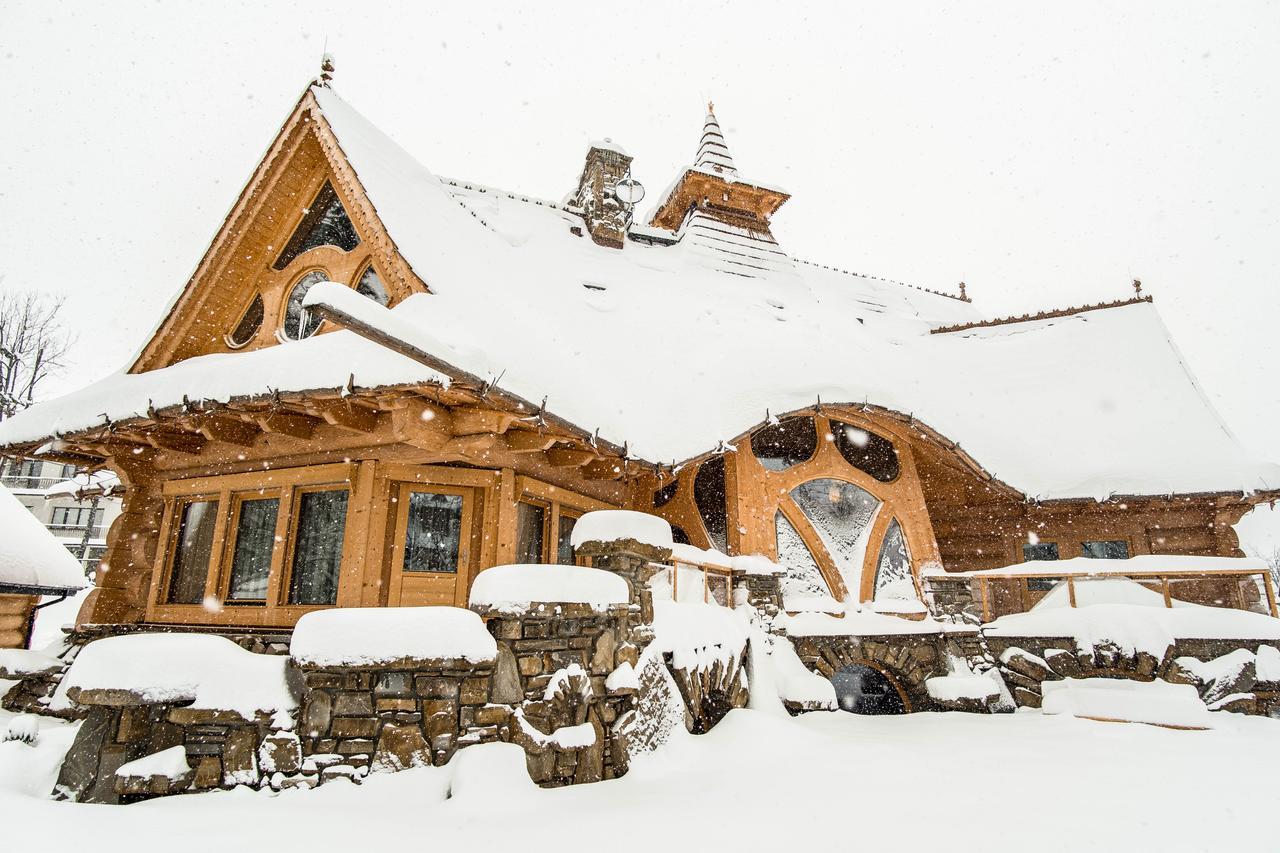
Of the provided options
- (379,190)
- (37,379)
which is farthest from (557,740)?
(37,379)

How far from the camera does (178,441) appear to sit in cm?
840

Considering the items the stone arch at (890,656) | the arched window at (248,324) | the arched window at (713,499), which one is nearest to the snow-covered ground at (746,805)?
the stone arch at (890,656)

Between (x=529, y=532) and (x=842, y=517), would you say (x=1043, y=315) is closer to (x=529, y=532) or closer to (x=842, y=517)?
(x=842, y=517)

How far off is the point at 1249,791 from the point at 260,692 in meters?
7.79

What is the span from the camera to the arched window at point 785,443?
11688 millimetres

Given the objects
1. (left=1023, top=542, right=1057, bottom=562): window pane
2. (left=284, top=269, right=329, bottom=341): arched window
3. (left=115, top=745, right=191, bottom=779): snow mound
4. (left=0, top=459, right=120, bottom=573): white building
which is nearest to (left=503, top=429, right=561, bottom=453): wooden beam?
(left=284, top=269, right=329, bottom=341): arched window

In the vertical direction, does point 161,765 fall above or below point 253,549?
below

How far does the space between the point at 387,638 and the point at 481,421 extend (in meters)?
2.81

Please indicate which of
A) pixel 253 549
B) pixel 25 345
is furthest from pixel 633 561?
pixel 25 345

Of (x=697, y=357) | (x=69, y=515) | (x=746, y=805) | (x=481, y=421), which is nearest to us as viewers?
(x=746, y=805)

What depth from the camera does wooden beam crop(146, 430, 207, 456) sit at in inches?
315

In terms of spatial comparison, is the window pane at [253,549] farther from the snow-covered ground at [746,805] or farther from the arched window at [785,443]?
the arched window at [785,443]

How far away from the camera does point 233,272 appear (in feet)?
29.7

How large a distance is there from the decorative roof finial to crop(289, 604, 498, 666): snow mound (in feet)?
25.3
